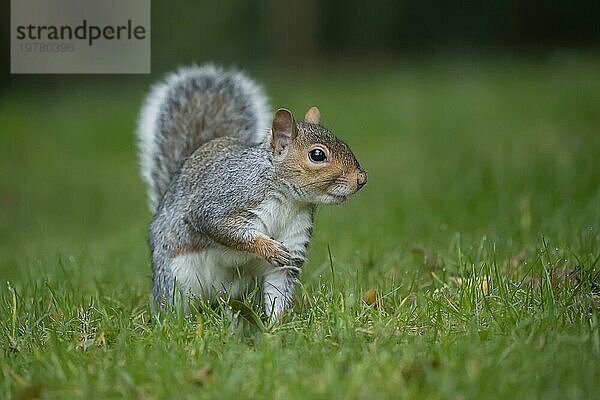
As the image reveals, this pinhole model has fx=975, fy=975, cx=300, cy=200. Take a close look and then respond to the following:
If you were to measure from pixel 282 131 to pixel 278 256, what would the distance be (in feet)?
1.37

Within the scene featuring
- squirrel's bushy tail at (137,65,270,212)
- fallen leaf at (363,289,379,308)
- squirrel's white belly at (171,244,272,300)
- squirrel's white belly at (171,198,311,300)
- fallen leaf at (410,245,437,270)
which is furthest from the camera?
squirrel's bushy tail at (137,65,270,212)

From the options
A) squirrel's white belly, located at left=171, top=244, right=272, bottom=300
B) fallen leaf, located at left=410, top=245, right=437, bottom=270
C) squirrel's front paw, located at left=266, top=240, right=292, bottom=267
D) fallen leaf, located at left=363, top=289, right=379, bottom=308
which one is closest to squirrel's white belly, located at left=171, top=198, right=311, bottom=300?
squirrel's white belly, located at left=171, top=244, right=272, bottom=300

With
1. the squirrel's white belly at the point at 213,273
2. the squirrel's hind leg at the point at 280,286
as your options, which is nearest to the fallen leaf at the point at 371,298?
the squirrel's hind leg at the point at 280,286

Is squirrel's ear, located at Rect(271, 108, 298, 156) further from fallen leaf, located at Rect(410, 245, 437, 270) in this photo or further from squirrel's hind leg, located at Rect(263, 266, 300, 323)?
fallen leaf, located at Rect(410, 245, 437, 270)

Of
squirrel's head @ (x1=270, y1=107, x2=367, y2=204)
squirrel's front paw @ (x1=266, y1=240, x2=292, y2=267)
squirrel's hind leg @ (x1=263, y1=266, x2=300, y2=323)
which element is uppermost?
squirrel's head @ (x1=270, y1=107, x2=367, y2=204)

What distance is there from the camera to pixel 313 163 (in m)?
3.15

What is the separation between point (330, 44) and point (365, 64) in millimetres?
571

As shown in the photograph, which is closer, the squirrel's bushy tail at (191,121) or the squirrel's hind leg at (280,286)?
the squirrel's hind leg at (280,286)

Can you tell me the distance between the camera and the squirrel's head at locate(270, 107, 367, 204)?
3.12m

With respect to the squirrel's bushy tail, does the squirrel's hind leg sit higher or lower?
lower

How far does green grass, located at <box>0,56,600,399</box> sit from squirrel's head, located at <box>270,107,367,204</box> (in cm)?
32

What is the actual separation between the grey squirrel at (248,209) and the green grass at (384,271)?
5.9 inches

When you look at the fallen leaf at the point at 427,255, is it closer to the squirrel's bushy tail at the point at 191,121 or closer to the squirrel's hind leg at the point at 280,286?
the squirrel's hind leg at the point at 280,286

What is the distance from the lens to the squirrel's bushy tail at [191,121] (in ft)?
13.3
